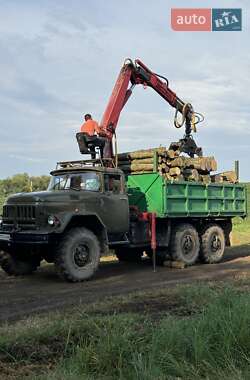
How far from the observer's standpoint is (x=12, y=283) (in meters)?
11.5

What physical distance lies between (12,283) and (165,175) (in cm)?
493

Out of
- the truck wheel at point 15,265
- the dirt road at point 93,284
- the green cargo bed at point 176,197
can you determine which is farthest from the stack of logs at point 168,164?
the truck wheel at point 15,265

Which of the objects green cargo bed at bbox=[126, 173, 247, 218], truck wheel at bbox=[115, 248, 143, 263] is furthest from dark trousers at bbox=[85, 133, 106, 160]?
truck wheel at bbox=[115, 248, 143, 263]

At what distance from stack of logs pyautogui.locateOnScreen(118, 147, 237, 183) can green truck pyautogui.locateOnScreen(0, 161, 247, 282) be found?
327mm

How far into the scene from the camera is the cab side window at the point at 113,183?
1255 cm

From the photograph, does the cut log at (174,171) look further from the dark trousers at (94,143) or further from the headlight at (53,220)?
the headlight at (53,220)

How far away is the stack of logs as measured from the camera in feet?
46.5

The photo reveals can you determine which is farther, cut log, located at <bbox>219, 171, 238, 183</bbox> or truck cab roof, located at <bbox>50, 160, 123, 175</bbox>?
cut log, located at <bbox>219, 171, 238, 183</bbox>

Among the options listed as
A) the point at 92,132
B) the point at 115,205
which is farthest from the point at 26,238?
the point at 92,132

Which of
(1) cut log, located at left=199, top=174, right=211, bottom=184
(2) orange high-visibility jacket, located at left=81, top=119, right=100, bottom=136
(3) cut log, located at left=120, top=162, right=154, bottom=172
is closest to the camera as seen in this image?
(2) orange high-visibility jacket, located at left=81, top=119, right=100, bottom=136

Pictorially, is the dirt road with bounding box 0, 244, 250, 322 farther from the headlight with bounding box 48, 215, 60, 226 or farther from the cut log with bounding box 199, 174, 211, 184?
the cut log with bounding box 199, 174, 211, 184

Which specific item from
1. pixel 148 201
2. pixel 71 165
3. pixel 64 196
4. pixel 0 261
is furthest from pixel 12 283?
pixel 148 201

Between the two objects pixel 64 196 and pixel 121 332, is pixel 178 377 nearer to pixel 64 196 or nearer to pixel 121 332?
pixel 121 332

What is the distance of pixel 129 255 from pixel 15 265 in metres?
3.88
